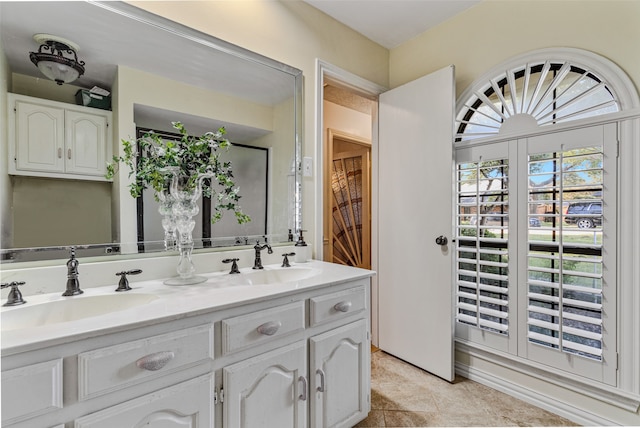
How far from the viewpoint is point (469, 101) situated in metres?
Answer: 2.06

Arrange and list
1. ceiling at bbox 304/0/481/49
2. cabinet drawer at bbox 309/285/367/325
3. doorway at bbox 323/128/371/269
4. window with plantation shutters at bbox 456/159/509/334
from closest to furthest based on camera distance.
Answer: cabinet drawer at bbox 309/285/367/325, window with plantation shutters at bbox 456/159/509/334, ceiling at bbox 304/0/481/49, doorway at bbox 323/128/371/269

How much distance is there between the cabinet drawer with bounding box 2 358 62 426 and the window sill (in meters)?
2.14

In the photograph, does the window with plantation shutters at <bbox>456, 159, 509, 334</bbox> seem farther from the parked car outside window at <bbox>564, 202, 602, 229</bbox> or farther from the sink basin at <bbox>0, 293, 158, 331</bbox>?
the sink basin at <bbox>0, 293, 158, 331</bbox>

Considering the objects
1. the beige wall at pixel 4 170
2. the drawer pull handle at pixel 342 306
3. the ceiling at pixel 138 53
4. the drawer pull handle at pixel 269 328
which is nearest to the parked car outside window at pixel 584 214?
the drawer pull handle at pixel 342 306

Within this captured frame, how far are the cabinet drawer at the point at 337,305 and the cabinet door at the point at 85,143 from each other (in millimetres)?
1063

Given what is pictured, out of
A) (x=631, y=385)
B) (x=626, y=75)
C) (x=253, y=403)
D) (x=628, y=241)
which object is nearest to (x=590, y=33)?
(x=626, y=75)

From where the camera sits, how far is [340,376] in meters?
1.36

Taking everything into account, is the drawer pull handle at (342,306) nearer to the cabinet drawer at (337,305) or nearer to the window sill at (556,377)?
the cabinet drawer at (337,305)

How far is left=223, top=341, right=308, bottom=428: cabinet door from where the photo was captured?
102cm

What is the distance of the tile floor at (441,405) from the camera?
1604 millimetres

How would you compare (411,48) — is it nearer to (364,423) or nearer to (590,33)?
(590,33)

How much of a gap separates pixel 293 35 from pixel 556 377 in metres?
2.53

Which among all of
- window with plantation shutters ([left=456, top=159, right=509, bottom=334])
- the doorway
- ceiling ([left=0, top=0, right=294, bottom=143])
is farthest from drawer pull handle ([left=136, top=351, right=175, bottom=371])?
the doorway

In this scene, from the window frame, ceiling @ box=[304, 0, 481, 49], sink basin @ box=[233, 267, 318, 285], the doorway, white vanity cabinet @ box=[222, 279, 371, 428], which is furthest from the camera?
the doorway
